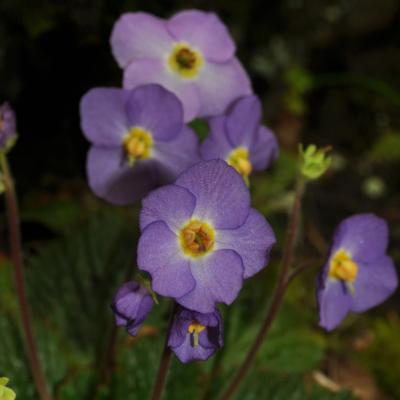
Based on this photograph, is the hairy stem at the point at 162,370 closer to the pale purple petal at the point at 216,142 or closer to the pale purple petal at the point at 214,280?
the pale purple petal at the point at 214,280

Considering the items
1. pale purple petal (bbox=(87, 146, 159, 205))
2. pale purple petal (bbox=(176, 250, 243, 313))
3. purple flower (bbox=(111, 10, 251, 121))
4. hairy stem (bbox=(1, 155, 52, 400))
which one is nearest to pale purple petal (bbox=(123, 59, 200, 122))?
purple flower (bbox=(111, 10, 251, 121))

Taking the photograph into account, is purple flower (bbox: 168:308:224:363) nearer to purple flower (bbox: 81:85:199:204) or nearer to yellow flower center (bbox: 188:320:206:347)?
yellow flower center (bbox: 188:320:206:347)

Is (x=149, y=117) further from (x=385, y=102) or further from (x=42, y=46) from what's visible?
(x=385, y=102)

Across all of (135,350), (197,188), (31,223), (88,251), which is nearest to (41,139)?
(31,223)

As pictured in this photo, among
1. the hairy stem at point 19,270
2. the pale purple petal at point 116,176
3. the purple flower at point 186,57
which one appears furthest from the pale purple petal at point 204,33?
the hairy stem at point 19,270

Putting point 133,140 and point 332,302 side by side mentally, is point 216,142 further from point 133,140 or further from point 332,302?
point 332,302
